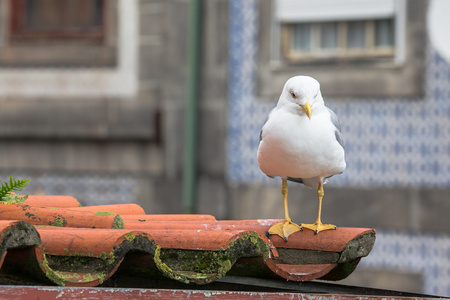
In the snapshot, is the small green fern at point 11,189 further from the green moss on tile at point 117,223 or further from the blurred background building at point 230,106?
the blurred background building at point 230,106

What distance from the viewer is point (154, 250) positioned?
122 inches

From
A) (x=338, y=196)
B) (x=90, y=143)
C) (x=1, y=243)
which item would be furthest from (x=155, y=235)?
(x=90, y=143)

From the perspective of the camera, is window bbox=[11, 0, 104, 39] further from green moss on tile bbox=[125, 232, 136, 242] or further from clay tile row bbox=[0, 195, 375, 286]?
green moss on tile bbox=[125, 232, 136, 242]

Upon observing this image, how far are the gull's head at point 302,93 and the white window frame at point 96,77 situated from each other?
629cm

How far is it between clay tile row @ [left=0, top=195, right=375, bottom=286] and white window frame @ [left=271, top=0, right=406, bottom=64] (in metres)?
6.17

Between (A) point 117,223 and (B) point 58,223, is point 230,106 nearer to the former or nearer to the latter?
(A) point 117,223

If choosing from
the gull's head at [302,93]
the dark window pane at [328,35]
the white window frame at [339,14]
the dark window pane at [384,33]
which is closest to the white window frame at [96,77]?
the white window frame at [339,14]

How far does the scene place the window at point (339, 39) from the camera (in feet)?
31.5

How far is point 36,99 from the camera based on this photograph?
10.3 meters

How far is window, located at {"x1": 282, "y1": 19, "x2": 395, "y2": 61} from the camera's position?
31.5ft

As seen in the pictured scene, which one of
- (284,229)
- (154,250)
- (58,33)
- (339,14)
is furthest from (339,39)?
(154,250)

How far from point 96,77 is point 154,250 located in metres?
7.23

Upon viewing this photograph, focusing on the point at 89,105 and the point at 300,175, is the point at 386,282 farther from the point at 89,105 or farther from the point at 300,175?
the point at 300,175

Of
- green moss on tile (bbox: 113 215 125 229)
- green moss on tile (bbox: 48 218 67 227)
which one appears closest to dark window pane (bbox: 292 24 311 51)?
green moss on tile (bbox: 113 215 125 229)
